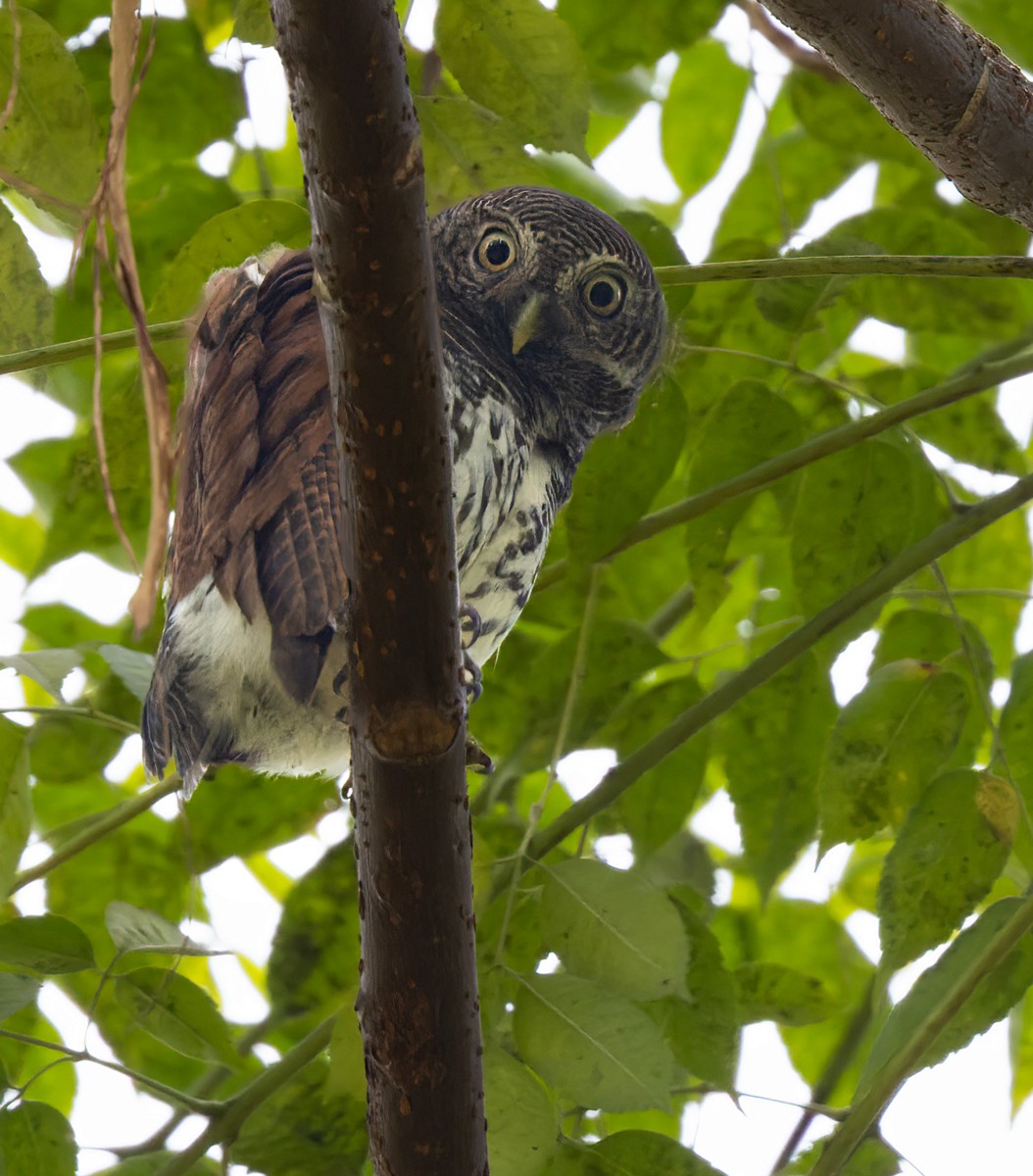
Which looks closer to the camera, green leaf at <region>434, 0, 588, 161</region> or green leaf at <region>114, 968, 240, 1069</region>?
green leaf at <region>434, 0, 588, 161</region>

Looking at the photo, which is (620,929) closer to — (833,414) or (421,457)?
(421,457)

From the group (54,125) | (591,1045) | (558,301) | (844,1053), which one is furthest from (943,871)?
(54,125)

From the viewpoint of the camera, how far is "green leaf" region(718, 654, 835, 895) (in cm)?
168

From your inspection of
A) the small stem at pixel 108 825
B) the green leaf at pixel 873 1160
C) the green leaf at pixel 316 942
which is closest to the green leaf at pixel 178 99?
the small stem at pixel 108 825

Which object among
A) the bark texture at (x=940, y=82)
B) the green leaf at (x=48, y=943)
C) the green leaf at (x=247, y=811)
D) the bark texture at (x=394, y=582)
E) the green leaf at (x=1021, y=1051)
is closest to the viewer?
the bark texture at (x=394, y=582)

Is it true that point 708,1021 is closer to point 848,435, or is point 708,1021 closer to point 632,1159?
point 632,1159

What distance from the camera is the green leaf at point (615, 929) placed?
131cm

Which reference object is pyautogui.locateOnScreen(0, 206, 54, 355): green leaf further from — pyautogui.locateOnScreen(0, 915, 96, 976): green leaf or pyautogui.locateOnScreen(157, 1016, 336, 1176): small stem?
pyautogui.locateOnScreen(157, 1016, 336, 1176): small stem

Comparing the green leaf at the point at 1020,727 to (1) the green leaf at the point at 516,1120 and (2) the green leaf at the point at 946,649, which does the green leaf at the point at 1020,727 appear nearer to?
(2) the green leaf at the point at 946,649

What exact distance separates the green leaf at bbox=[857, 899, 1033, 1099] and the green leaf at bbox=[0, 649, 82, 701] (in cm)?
87

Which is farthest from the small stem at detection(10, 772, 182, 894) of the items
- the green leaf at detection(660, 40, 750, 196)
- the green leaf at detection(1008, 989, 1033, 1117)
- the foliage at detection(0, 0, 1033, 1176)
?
the green leaf at detection(660, 40, 750, 196)

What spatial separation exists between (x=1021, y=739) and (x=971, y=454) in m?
0.43

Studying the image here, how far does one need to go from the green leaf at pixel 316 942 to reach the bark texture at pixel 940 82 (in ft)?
3.19

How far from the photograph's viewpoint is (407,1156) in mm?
1094
